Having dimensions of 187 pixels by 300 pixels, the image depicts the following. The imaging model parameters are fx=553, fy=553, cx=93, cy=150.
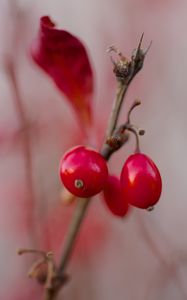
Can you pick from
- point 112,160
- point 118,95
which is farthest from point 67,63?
point 112,160

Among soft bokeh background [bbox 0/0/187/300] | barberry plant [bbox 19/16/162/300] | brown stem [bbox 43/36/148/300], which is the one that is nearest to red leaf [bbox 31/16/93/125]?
barberry plant [bbox 19/16/162/300]

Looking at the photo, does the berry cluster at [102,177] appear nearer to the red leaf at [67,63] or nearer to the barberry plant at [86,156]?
the barberry plant at [86,156]

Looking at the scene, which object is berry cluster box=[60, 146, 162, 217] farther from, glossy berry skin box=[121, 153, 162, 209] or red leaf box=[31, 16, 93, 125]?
red leaf box=[31, 16, 93, 125]

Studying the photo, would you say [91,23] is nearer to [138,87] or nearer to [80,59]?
[138,87]

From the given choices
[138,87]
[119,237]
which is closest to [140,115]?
[138,87]

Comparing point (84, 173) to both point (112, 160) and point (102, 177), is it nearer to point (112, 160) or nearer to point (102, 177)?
point (102, 177)

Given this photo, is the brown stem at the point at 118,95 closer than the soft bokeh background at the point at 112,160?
Yes

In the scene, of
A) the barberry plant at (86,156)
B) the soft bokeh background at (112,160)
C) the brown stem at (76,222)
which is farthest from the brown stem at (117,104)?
the soft bokeh background at (112,160)
